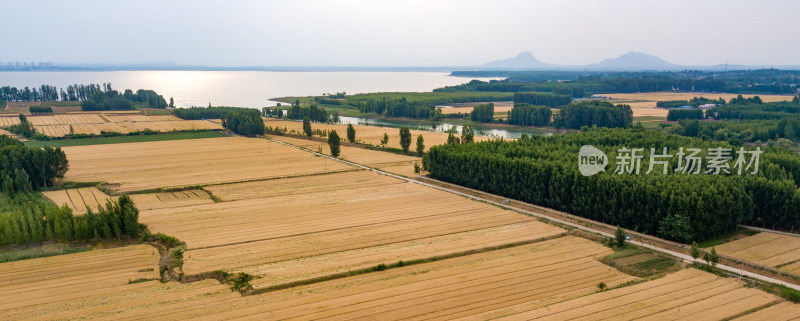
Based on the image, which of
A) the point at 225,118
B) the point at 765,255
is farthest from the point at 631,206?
the point at 225,118

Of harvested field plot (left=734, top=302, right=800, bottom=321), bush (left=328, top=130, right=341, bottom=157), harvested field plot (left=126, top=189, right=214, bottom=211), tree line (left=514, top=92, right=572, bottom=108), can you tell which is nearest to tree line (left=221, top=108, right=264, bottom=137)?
bush (left=328, top=130, right=341, bottom=157)

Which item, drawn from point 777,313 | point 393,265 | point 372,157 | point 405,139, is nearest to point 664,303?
point 777,313

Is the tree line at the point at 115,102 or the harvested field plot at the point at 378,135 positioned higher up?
the tree line at the point at 115,102

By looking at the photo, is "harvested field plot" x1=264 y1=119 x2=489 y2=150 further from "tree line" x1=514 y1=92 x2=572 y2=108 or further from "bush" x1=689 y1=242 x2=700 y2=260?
"tree line" x1=514 y1=92 x2=572 y2=108

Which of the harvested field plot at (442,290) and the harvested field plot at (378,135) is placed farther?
the harvested field plot at (378,135)

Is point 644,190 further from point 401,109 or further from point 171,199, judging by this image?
point 401,109

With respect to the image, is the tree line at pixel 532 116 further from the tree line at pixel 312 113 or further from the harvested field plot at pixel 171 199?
the harvested field plot at pixel 171 199

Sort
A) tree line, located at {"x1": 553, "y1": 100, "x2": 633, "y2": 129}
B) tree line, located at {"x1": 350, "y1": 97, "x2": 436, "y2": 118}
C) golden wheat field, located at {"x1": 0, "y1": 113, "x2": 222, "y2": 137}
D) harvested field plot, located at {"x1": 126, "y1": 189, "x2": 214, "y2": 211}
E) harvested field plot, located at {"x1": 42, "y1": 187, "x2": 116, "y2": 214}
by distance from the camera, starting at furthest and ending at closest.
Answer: tree line, located at {"x1": 350, "y1": 97, "x2": 436, "y2": 118}
tree line, located at {"x1": 553, "y1": 100, "x2": 633, "y2": 129}
golden wheat field, located at {"x1": 0, "y1": 113, "x2": 222, "y2": 137}
harvested field plot, located at {"x1": 126, "y1": 189, "x2": 214, "y2": 211}
harvested field plot, located at {"x1": 42, "y1": 187, "x2": 116, "y2": 214}

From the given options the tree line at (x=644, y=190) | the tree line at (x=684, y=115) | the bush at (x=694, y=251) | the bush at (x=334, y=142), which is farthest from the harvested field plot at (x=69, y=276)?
the tree line at (x=684, y=115)
